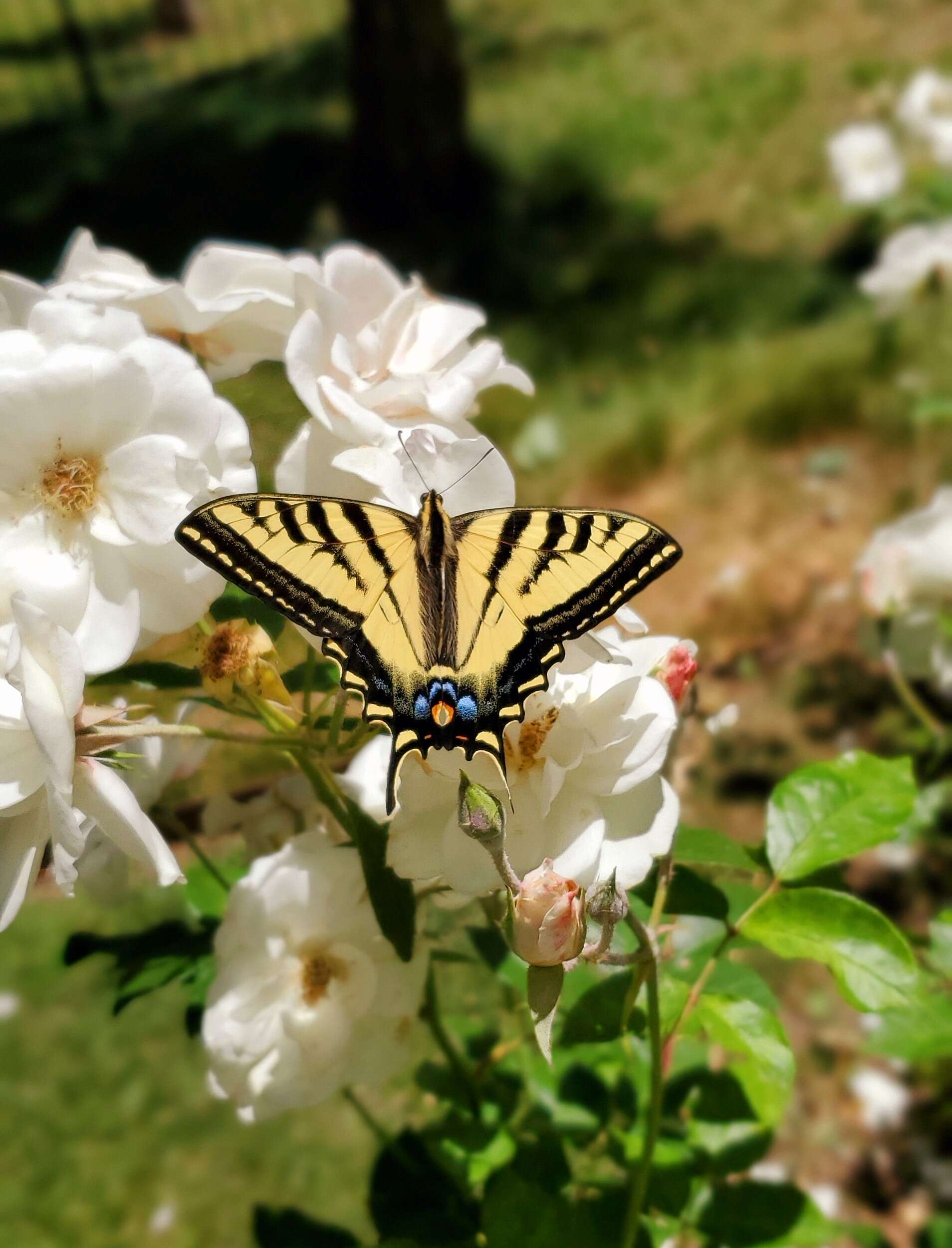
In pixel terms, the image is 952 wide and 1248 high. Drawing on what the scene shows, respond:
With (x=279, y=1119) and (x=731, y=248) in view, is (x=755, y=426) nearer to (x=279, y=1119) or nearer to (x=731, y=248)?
(x=731, y=248)

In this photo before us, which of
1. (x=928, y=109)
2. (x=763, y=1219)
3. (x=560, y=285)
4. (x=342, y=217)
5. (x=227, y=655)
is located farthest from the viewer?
(x=342, y=217)

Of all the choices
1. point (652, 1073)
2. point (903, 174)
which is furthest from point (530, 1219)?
point (903, 174)

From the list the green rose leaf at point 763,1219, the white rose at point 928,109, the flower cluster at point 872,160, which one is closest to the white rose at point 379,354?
the green rose leaf at point 763,1219

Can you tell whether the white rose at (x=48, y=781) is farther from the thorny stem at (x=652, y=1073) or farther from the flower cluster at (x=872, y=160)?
the flower cluster at (x=872, y=160)

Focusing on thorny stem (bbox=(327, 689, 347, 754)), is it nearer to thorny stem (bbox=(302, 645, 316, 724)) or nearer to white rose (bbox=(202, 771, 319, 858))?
thorny stem (bbox=(302, 645, 316, 724))

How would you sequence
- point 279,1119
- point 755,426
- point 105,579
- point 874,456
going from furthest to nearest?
point 755,426, point 874,456, point 279,1119, point 105,579

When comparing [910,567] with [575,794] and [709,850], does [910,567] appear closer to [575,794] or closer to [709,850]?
[709,850]

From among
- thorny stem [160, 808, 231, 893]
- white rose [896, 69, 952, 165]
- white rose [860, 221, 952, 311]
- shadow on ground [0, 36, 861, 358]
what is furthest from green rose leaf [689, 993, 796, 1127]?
shadow on ground [0, 36, 861, 358]

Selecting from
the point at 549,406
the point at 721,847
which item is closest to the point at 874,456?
the point at 549,406
